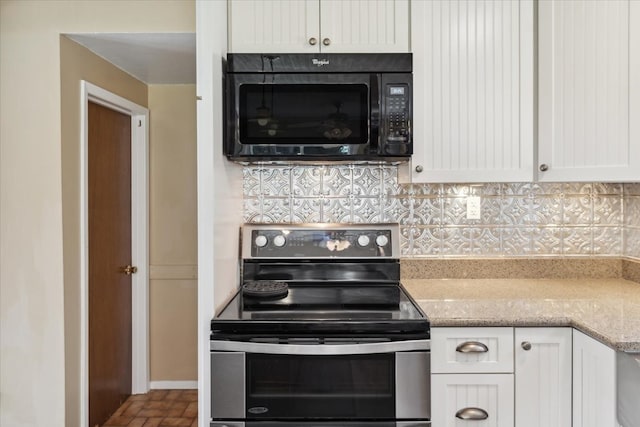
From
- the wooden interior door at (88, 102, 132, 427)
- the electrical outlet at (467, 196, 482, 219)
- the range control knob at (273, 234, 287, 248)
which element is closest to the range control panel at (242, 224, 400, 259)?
the range control knob at (273, 234, 287, 248)

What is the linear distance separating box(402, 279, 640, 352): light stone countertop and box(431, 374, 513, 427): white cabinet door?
0.20 meters

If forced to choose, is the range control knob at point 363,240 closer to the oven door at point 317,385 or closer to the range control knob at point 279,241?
the range control knob at point 279,241

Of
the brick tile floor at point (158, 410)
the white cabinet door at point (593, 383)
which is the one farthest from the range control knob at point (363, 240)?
the brick tile floor at point (158, 410)

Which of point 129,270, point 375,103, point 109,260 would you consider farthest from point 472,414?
point 129,270

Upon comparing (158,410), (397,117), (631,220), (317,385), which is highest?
(397,117)

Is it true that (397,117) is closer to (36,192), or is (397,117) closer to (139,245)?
(36,192)

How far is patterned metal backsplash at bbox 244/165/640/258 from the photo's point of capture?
7.44ft

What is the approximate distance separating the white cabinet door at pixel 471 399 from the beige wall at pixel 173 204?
6.34ft

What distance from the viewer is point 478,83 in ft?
6.44

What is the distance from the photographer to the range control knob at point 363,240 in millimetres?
2207

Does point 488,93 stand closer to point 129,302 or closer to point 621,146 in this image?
point 621,146

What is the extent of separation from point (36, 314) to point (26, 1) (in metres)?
1.44

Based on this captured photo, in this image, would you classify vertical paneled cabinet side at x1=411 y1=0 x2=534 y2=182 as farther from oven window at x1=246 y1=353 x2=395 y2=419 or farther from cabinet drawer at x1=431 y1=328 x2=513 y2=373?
oven window at x1=246 y1=353 x2=395 y2=419

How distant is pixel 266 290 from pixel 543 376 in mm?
1087
